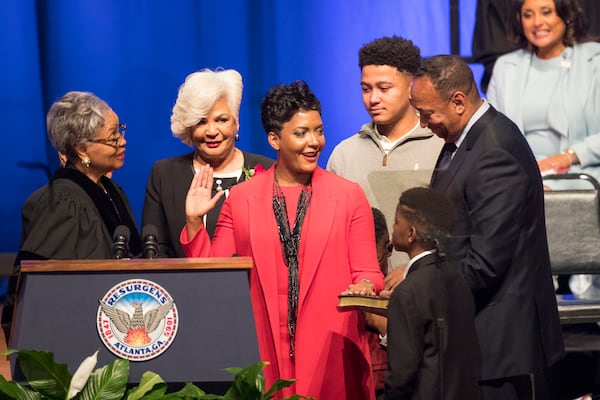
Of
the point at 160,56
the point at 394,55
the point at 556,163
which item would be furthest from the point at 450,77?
the point at 160,56

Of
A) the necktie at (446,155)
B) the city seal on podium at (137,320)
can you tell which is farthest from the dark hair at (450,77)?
the city seal on podium at (137,320)

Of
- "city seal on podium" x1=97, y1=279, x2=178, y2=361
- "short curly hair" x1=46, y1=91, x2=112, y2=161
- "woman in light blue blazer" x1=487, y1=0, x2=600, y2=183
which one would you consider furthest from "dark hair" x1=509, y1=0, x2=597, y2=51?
"city seal on podium" x1=97, y1=279, x2=178, y2=361

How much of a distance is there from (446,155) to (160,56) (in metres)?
3.29

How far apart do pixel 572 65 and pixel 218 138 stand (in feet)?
6.83

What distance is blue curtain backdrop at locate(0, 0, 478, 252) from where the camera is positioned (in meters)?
6.20

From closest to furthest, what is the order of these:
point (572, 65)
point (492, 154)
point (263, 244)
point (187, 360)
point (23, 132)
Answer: point (187, 360)
point (492, 154)
point (263, 244)
point (572, 65)
point (23, 132)

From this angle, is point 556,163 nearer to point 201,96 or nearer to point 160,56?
point 201,96

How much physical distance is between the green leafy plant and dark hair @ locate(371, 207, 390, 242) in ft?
2.65

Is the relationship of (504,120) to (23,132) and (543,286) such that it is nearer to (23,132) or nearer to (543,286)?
(543,286)

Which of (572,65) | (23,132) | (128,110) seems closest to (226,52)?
(128,110)

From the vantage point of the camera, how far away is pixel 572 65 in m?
5.43

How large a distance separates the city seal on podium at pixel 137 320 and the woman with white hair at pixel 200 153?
1.19 metres

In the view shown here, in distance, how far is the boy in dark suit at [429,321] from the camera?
9.80ft

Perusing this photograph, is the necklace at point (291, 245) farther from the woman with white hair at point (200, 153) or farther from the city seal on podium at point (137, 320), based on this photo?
the woman with white hair at point (200, 153)
